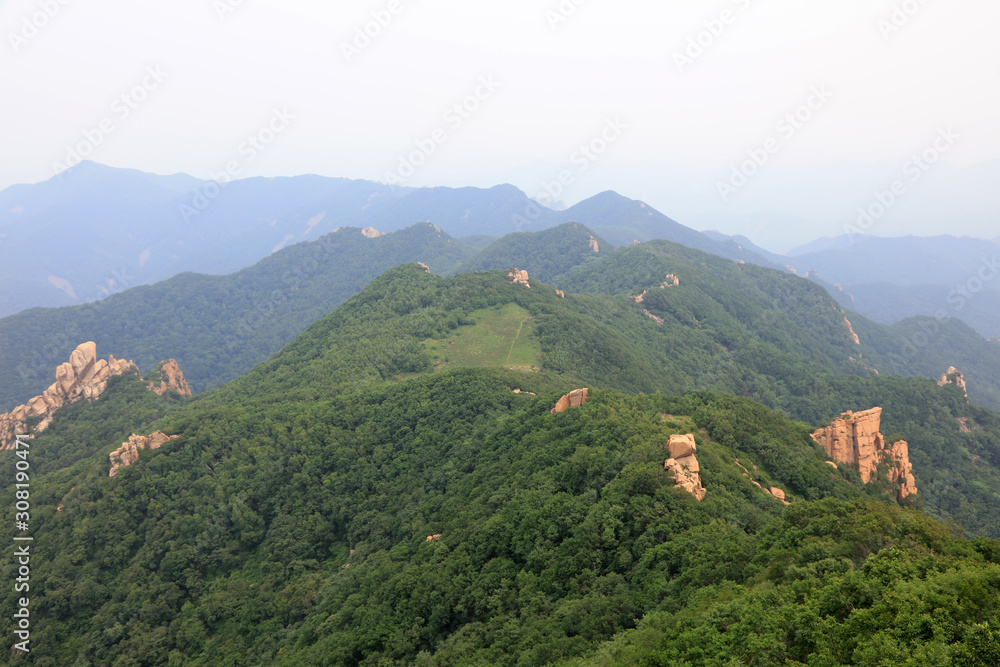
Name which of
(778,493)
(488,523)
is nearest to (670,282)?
(778,493)

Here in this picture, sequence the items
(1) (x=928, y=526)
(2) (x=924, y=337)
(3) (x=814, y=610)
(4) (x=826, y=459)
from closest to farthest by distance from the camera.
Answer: (3) (x=814, y=610), (1) (x=928, y=526), (4) (x=826, y=459), (2) (x=924, y=337)

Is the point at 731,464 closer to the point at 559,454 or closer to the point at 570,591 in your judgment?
the point at 559,454

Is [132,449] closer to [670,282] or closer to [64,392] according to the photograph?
[64,392]

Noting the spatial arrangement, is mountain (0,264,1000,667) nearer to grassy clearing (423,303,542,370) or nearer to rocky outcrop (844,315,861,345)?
grassy clearing (423,303,542,370)

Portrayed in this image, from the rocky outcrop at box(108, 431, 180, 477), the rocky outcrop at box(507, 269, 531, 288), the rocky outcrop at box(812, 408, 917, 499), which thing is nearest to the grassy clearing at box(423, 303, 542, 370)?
the rocky outcrop at box(507, 269, 531, 288)

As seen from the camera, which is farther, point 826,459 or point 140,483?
point 140,483

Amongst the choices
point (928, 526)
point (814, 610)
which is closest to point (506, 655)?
point (814, 610)
